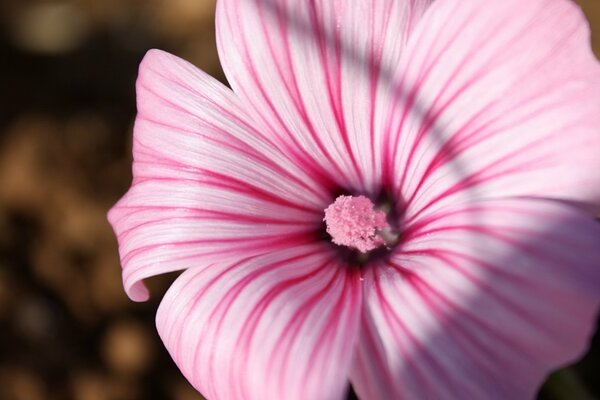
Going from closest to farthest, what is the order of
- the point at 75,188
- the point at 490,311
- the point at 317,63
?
the point at 490,311
the point at 317,63
the point at 75,188

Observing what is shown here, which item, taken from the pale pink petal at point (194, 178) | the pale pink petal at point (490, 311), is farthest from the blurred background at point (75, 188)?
the pale pink petal at point (490, 311)

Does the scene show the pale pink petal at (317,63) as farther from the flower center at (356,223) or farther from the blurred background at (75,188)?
the blurred background at (75,188)

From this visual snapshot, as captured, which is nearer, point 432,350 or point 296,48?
point 432,350

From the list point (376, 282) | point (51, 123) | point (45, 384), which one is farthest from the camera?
point (51, 123)

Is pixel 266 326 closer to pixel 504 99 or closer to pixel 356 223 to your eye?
→ pixel 356 223

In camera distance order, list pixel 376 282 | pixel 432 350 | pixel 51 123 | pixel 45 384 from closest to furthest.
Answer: pixel 432 350
pixel 376 282
pixel 45 384
pixel 51 123

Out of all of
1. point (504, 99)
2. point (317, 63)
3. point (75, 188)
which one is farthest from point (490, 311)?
point (75, 188)

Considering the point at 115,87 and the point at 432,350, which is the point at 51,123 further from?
the point at 432,350

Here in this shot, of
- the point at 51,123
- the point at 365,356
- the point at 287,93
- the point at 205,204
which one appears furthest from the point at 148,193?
the point at 51,123
